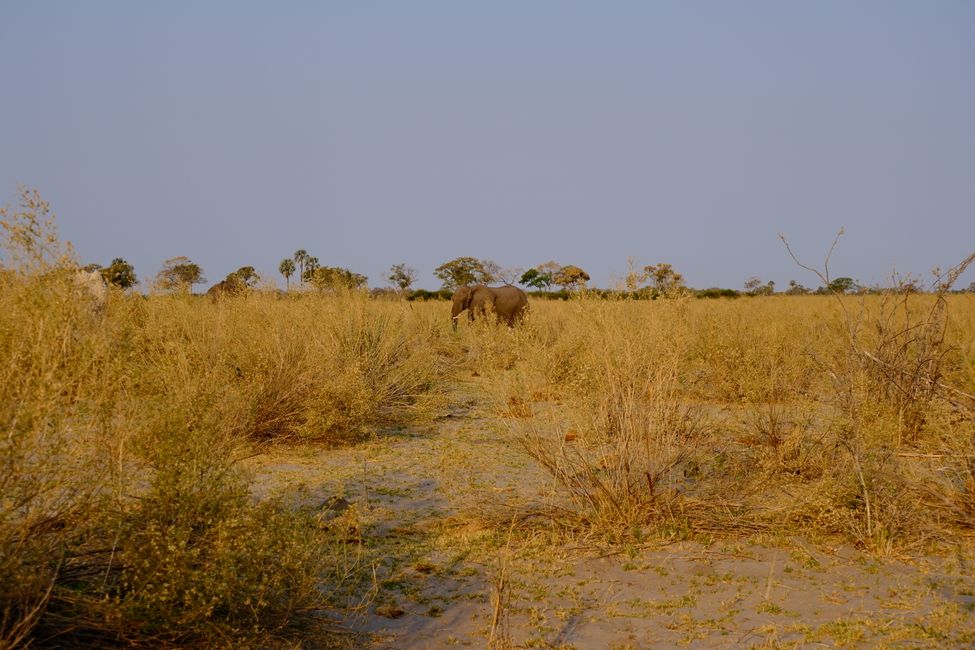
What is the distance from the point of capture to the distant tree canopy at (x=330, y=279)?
11.2 metres

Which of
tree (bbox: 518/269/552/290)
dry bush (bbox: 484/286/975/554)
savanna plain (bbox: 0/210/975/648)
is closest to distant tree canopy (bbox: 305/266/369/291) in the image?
savanna plain (bbox: 0/210/975/648)

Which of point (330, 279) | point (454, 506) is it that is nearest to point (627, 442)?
point (454, 506)

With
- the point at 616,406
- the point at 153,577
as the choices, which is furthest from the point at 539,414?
the point at 153,577

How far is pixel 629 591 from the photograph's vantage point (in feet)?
13.0

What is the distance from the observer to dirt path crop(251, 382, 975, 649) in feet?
11.2

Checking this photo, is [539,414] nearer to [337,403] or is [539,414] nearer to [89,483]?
[337,403]

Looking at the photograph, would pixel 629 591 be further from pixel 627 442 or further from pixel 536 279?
pixel 536 279

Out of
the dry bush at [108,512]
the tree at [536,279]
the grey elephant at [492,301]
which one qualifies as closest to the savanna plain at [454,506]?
the dry bush at [108,512]

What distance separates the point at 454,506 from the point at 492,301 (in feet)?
45.4

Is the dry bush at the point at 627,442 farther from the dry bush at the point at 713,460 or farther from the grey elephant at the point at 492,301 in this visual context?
the grey elephant at the point at 492,301

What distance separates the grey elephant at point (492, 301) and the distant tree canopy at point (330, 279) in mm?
6387

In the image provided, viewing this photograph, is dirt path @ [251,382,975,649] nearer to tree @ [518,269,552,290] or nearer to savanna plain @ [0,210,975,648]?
savanna plain @ [0,210,975,648]

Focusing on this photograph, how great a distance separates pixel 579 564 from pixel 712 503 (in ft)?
3.69

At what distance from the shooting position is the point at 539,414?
825 centimetres
